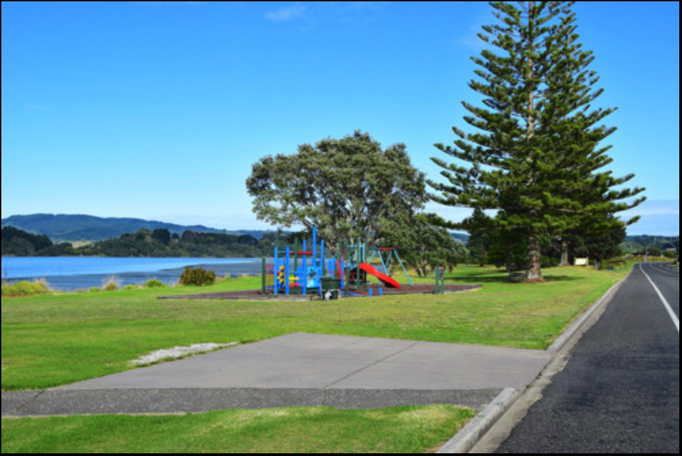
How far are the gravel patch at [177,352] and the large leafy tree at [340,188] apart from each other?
131 ft

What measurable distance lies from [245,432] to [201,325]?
965 cm

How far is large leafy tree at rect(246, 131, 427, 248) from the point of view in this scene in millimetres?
53031

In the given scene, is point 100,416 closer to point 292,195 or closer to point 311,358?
point 311,358

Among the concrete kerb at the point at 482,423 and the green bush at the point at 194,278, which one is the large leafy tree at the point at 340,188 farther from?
the concrete kerb at the point at 482,423

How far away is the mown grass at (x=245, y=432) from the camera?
5.28m

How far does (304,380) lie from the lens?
29.5ft

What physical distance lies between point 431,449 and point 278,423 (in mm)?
1612

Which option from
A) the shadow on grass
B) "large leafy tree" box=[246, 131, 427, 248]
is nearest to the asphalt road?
the shadow on grass

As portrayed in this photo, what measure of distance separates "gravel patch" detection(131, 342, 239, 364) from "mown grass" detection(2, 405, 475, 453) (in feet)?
12.4

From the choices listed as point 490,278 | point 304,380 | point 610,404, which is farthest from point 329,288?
point 490,278

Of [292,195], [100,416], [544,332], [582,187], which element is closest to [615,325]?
[544,332]

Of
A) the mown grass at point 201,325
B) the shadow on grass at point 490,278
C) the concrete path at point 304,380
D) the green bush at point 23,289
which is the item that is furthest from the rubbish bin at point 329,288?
the green bush at point 23,289

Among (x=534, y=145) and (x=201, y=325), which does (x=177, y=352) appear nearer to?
(x=201, y=325)

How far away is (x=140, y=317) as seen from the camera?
1599cm
